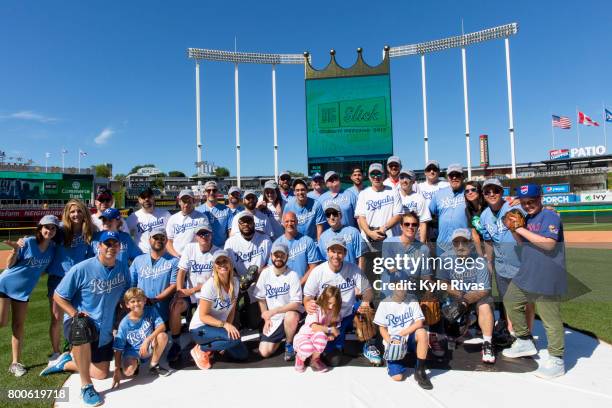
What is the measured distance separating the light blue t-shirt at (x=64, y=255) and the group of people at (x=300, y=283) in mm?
13

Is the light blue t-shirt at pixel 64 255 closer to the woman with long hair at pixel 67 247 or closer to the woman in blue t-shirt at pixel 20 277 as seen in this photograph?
the woman with long hair at pixel 67 247

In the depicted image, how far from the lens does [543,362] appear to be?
362 cm

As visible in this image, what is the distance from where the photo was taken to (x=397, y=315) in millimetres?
3588

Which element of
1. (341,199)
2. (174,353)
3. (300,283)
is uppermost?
(341,199)

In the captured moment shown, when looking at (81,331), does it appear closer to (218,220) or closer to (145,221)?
(145,221)

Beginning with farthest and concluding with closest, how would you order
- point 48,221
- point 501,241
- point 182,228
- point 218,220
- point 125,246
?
point 218,220 → point 182,228 → point 125,246 → point 501,241 → point 48,221

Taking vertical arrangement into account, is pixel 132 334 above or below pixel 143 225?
below

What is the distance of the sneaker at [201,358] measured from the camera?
3771 millimetres

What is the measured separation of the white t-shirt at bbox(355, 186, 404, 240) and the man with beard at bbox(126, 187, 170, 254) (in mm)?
2997

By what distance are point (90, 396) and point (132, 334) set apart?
0.62m

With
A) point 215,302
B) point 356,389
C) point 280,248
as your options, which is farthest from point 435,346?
point 215,302

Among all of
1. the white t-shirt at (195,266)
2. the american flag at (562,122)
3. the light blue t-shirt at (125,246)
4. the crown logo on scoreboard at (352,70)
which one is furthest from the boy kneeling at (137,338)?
the american flag at (562,122)

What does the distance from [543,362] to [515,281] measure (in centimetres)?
84

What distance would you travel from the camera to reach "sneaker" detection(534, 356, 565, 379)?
340 cm
